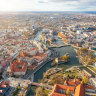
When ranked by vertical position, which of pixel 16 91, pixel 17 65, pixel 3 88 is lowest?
pixel 16 91

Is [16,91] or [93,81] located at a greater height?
[93,81]

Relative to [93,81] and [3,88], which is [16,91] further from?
[93,81]

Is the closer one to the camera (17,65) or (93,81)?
(93,81)

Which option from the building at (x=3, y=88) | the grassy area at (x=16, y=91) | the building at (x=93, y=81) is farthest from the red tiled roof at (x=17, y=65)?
the building at (x=93, y=81)

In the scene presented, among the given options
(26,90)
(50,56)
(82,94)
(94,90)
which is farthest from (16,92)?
(50,56)

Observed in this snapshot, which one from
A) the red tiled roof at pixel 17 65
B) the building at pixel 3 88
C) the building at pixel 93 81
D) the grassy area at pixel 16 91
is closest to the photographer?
the building at pixel 3 88

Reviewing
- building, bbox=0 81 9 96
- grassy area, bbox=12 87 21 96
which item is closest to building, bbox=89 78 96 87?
grassy area, bbox=12 87 21 96

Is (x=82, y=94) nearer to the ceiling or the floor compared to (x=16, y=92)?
nearer to the ceiling

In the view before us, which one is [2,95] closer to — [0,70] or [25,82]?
[25,82]

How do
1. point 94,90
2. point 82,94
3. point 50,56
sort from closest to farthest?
Answer: 1. point 82,94
2. point 94,90
3. point 50,56

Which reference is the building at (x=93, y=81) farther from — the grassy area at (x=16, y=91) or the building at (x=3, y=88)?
the building at (x=3, y=88)

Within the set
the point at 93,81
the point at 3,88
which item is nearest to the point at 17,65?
the point at 3,88
